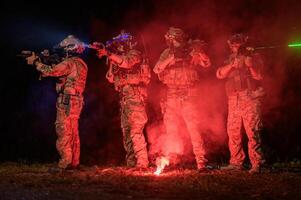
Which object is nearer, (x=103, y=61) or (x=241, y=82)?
(x=241, y=82)

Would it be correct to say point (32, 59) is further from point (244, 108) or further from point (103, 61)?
point (103, 61)

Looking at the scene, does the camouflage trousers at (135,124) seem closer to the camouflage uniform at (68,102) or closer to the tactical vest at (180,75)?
the tactical vest at (180,75)

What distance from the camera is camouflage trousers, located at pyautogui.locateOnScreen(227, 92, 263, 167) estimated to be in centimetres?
942

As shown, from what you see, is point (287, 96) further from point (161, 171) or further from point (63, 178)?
point (63, 178)

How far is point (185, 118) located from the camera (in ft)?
32.7

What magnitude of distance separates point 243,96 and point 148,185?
10.4 ft

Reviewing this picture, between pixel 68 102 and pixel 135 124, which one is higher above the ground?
pixel 68 102

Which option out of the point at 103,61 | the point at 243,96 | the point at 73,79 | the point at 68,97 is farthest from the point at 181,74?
the point at 103,61

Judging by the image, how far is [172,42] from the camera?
33.3ft

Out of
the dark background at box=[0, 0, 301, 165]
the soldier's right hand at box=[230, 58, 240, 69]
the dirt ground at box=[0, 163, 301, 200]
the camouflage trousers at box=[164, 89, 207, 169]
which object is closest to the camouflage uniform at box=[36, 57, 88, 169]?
the dirt ground at box=[0, 163, 301, 200]

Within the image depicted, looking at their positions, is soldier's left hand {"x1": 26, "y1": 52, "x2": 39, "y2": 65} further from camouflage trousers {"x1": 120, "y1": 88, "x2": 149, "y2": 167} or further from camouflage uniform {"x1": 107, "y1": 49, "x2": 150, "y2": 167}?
camouflage trousers {"x1": 120, "y1": 88, "x2": 149, "y2": 167}

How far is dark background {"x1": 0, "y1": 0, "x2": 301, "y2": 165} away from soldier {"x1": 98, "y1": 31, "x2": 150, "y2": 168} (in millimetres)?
2918

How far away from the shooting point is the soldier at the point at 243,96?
9.48 metres

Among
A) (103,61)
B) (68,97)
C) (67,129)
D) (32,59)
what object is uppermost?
(103,61)
